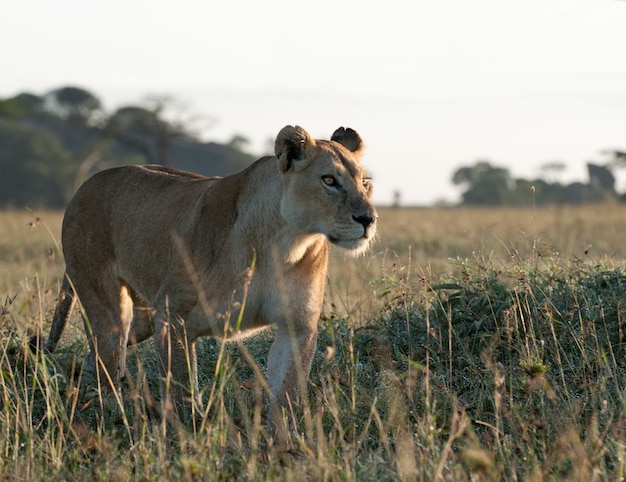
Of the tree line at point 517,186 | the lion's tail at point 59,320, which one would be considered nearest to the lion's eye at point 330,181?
the lion's tail at point 59,320

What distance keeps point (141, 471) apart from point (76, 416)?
136cm

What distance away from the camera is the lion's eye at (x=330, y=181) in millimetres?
4969

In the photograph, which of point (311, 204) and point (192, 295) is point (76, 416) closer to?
point (192, 295)

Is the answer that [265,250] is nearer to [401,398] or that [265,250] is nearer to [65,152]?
[401,398]

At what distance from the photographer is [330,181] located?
4.97 metres

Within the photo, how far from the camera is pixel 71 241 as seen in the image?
6117mm

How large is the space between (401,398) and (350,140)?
1307 mm

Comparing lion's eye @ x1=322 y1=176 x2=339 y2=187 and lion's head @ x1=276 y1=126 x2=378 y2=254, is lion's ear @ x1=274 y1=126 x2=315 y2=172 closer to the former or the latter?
lion's head @ x1=276 y1=126 x2=378 y2=254

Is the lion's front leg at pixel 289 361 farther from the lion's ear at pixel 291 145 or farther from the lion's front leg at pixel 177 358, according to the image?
the lion's ear at pixel 291 145

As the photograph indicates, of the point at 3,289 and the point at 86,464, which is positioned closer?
the point at 86,464

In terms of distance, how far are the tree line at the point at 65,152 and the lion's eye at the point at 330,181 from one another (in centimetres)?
3246

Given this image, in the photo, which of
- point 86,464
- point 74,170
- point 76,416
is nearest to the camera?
point 86,464

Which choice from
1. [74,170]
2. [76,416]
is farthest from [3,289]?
[74,170]

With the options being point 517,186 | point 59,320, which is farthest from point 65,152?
point 59,320
